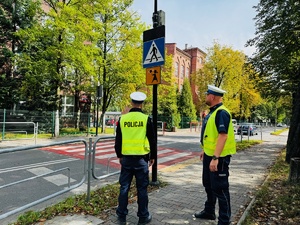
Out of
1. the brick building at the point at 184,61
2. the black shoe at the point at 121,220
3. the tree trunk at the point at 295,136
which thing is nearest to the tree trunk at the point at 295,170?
the tree trunk at the point at 295,136

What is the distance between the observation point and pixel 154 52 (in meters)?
5.71

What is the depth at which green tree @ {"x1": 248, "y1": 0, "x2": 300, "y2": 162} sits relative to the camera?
364 inches

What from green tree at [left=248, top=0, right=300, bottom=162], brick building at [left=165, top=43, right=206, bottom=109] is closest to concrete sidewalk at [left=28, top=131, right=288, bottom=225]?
green tree at [left=248, top=0, right=300, bottom=162]

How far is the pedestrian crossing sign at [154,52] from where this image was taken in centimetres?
560

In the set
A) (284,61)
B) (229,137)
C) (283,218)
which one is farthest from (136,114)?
(284,61)

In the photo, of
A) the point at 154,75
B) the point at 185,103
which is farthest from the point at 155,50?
the point at 185,103

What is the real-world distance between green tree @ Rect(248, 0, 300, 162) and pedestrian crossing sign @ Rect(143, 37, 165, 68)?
5.43 metres

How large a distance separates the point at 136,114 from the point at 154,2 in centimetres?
355

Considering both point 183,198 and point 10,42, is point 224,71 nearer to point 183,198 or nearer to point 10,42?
point 10,42

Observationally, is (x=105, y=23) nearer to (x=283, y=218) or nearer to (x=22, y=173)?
(x=22, y=173)

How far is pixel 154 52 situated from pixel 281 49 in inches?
287

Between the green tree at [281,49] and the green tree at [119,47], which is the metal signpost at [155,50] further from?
the green tree at [119,47]

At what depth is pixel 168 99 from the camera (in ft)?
96.7

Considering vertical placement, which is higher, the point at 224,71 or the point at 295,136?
the point at 224,71
